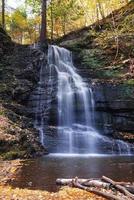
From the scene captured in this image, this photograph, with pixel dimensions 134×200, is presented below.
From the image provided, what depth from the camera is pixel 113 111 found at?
1775 cm

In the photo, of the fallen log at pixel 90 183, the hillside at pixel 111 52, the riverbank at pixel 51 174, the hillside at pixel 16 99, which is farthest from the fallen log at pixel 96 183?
the hillside at pixel 111 52

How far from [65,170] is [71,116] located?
23.6 feet

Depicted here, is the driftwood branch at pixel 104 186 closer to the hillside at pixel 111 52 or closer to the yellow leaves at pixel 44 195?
the yellow leaves at pixel 44 195

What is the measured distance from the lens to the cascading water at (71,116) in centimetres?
1575

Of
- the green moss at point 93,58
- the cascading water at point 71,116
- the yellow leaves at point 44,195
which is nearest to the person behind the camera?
the yellow leaves at point 44,195

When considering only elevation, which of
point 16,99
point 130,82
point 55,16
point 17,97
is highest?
point 55,16

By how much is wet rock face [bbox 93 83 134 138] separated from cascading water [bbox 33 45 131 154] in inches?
14.9

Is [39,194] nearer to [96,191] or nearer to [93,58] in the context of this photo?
[96,191]

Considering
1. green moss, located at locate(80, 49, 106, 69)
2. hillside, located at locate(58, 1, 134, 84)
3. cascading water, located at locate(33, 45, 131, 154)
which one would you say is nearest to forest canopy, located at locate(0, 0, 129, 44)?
hillside, located at locate(58, 1, 134, 84)

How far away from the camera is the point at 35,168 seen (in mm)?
11062

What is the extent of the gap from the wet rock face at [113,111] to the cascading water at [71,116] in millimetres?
379

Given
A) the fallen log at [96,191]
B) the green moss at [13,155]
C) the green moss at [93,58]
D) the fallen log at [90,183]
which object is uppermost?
the green moss at [93,58]

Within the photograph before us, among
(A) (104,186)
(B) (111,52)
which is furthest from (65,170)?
(B) (111,52)

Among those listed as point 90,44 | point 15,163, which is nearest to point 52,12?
point 90,44
